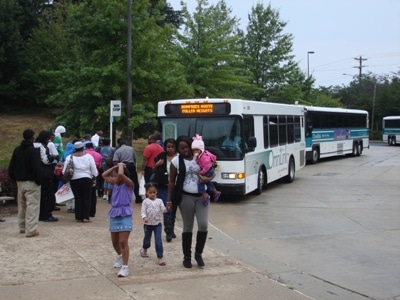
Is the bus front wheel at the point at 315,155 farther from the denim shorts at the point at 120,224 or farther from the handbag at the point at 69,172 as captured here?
the denim shorts at the point at 120,224

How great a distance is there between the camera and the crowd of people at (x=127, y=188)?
6.63 m

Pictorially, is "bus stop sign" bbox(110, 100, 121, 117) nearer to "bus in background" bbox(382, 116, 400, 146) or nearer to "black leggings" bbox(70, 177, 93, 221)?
"black leggings" bbox(70, 177, 93, 221)

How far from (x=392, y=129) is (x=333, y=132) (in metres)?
22.5

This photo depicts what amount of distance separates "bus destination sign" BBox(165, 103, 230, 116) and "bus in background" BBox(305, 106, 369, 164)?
1473cm

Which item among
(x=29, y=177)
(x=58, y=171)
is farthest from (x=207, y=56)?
(x=29, y=177)

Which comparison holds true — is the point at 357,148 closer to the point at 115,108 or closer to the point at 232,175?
the point at 115,108

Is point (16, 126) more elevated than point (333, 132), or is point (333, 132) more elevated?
point (16, 126)

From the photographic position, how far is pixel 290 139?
18375 mm

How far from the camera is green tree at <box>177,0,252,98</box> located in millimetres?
26766

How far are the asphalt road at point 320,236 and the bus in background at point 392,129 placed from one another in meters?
34.1

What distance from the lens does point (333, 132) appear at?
3052cm

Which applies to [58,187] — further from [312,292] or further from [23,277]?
[312,292]

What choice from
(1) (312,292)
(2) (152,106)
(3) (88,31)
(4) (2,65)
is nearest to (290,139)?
(2) (152,106)

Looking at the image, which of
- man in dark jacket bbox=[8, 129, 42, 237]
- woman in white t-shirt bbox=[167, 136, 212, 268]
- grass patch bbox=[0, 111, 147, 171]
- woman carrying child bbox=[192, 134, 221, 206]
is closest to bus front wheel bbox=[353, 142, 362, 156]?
grass patch bbox=[0, 111, 147, 171]
